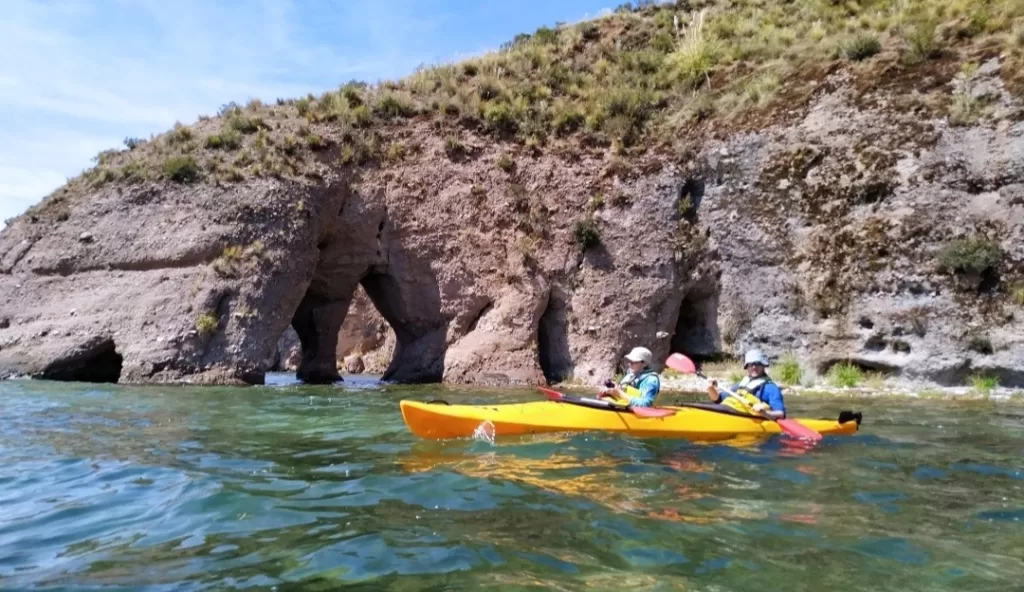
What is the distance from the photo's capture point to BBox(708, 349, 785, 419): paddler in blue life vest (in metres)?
9.39

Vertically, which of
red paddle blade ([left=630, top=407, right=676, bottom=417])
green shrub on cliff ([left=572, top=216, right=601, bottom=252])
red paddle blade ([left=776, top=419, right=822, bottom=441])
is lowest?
red paddle blade ([left=776, top=419, right=822, bottom=441])

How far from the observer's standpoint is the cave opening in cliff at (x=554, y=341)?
18.7 meters

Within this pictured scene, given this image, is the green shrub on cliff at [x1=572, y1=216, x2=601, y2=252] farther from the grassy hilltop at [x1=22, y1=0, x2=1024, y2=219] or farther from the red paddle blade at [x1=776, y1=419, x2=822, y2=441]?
the red paddle blade at [x1=776, y1=419, x2=822, y2=441]

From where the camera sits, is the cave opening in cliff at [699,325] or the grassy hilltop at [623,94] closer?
the grassy hilltop at [623,94]

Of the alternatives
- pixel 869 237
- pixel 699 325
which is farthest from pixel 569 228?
pixel 869 237

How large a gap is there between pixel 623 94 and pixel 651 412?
1486cm

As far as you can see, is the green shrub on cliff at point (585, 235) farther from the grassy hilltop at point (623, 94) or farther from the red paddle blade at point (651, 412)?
the red paddle blade at point (651, 412)

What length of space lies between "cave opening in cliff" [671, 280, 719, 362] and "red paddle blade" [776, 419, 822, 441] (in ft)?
30.2

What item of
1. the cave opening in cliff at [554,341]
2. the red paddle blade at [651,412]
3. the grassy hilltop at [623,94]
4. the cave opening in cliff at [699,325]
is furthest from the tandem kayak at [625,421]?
the grassy hilltop at [623,94]

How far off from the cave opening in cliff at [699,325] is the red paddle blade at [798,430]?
30.2ft

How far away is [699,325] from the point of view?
744 inches

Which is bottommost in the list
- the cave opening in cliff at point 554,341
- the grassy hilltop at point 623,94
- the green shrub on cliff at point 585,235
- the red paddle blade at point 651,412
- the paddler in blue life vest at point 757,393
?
the red paddle blade at point 651,412

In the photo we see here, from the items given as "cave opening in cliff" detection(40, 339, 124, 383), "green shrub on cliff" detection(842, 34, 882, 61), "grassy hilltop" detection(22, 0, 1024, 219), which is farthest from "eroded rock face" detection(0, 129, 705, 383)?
"green shrub on cliff" detection(842, 34, 882, 61)

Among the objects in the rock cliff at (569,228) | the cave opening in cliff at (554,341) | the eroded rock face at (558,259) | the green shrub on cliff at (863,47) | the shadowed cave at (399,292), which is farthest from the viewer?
the shadowed cave at (399,292)
